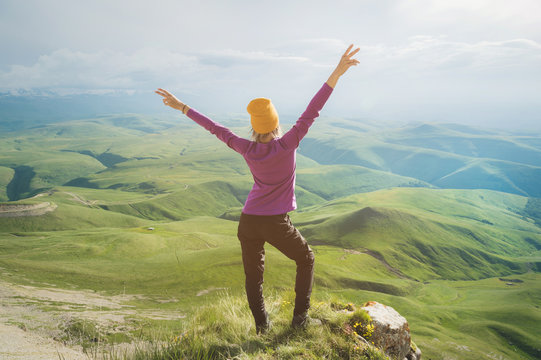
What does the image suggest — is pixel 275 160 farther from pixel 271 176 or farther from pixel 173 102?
pixel 173 102

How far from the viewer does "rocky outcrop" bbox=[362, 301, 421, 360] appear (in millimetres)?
7953

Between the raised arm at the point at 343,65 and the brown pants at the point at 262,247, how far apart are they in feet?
9.89

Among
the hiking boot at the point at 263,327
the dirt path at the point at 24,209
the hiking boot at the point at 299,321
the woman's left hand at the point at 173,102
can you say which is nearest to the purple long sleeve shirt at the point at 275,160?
the woman's left hand at the point at 173,102

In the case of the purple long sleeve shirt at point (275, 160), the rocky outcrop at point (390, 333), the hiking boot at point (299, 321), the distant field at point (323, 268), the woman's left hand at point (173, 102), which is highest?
the woman's left hand at point (173, 102)

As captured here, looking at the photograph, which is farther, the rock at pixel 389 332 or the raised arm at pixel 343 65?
the rock at pixel 389 332

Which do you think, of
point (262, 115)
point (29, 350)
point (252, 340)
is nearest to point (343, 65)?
point (262, 115)

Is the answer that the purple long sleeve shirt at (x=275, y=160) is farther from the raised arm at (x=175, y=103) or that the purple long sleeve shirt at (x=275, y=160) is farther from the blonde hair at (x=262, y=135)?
the raised arm at (x=175, y=103)

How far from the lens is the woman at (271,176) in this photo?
5988 mm

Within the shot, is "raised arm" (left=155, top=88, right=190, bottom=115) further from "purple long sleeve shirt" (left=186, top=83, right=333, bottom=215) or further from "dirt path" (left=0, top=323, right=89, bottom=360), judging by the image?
"dirt path" (left=0, top=323, right=89, bottom=360)

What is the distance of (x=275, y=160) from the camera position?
5992 millimetres

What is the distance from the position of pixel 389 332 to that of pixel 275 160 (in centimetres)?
604

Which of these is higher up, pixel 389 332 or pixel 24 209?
pixel 389 332

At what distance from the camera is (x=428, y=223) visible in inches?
6668

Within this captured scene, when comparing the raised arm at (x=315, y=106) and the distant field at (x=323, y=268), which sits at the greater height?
the raised arm at (x=315, y=106)
